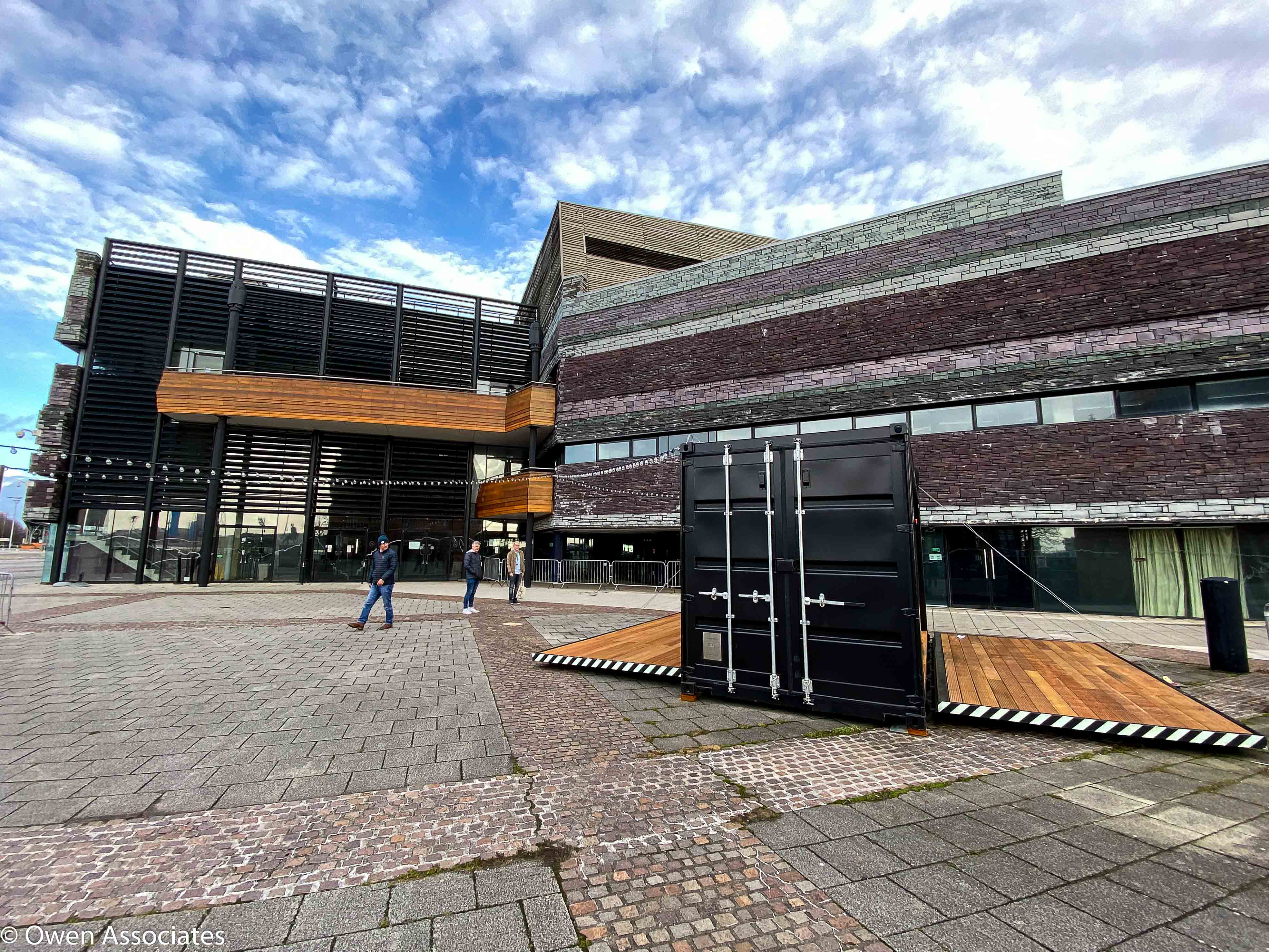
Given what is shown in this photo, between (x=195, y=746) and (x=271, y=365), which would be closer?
(x=195, y=746)

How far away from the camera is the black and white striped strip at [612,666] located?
19.6ft

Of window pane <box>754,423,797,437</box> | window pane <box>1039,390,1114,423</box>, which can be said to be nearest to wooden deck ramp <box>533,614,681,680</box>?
window pane <box>754,423,797,437</box>

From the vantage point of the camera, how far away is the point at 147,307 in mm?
20359

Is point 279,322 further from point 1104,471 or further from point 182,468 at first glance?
point 1104,471

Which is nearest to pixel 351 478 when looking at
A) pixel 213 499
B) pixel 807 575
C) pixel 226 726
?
pixel 213 499

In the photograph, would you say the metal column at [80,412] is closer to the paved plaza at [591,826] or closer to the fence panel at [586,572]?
the fence panel at [586,572]

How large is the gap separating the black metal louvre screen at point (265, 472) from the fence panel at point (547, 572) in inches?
384

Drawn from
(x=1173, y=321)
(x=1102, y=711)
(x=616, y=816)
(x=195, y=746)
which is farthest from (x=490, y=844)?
(x=1173, y=321)

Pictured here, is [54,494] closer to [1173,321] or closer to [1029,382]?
[1029,382]

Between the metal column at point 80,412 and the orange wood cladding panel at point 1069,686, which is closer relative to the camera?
the orange wood cladding panel at point 1069,686

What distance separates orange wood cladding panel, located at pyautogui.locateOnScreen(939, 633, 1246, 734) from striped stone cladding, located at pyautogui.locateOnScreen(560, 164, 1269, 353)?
11.3 m

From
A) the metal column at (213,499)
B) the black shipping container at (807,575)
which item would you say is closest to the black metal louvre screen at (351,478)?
the metal column at (213,499)

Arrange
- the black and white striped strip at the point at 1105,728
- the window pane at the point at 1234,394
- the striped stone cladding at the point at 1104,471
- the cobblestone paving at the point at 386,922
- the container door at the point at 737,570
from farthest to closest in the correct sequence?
the window pane at the point at 1234,394 → the striped stone cladding at the point at 1104,471 → the container door at the point at 737,570 → the black and white striped strip at the point at 1105,728 → the cobblestone paving at the point at 386,922

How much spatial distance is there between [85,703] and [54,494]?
2134 cm
